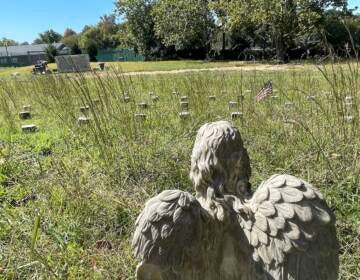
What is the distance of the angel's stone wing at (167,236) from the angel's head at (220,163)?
107 millimetres

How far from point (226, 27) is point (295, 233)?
21.8m

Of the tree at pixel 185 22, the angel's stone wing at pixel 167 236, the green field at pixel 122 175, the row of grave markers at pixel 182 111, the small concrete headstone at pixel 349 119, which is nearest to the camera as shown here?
the angel's stone wing at pixel 167 236

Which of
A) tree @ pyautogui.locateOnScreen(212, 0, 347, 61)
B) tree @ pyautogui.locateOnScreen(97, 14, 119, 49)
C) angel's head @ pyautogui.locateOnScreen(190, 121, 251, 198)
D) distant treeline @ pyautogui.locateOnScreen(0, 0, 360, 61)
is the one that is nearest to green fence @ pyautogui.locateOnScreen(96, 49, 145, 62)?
distant treeline @ pyautogui.locateOnScreen(0, 0, 360, 61)

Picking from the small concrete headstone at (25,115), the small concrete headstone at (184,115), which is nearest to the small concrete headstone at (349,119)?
the small concrete headstone at (184,115)

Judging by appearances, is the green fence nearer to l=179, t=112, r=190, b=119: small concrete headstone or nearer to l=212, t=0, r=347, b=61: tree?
l=212, t=0, r=347, b=61: tree

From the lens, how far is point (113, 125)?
336cm

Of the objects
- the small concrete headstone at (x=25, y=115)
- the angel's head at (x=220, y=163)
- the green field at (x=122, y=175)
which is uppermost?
the angel's head at (x=220, y=163)

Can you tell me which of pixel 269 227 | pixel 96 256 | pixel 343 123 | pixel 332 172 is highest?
pixel 269 227

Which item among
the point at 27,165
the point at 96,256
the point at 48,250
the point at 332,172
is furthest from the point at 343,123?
the point at 27,165

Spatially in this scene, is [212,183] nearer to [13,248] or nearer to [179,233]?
[179,233]

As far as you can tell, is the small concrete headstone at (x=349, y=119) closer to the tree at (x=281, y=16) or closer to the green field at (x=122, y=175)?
the green field at (x=122, y=175)

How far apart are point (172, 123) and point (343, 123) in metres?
1.77

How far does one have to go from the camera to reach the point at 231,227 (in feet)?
3.13

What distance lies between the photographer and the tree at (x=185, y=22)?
24.7 meters
